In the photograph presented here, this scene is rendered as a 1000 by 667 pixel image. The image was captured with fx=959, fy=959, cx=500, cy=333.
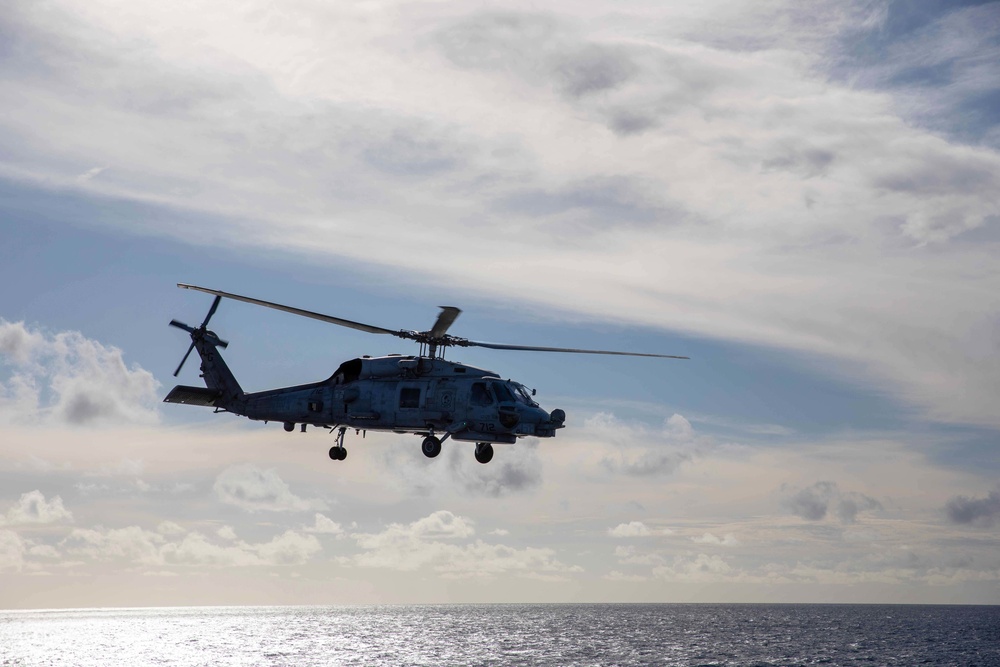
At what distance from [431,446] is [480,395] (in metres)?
3.48

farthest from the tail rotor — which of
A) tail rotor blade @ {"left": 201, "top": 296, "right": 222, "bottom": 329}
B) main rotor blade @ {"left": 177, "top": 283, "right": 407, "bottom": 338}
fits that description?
main rotor blade @ {"left": 177, "top": 283, "right": 407, "bottom": 338}

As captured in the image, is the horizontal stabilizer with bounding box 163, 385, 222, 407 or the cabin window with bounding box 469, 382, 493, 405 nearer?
the cabin window with bounding box 469, 382, 493, 405

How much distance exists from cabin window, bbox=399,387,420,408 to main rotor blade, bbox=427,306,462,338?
275 centimetres

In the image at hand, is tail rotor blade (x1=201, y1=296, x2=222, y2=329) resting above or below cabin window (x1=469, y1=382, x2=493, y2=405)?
above

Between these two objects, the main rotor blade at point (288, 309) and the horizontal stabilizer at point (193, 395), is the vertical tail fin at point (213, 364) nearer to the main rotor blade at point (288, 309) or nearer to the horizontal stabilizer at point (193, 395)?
the horizontal stabilizer at point (193, 395)

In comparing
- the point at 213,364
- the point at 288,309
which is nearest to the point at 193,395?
the point at 213,364

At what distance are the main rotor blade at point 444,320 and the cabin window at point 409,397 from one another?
9.03 ft

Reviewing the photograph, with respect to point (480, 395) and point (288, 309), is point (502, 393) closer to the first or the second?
point (480, 395)

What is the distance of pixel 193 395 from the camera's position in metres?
50.5

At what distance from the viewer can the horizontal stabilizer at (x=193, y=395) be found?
49.3 metres

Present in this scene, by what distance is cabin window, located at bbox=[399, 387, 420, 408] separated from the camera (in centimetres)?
4503

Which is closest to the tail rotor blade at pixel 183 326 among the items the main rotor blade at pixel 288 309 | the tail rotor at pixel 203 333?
the tail rotor at pixel 203 333

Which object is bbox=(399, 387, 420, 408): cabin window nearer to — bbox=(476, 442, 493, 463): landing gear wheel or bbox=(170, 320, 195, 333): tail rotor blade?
bbox=(476, 442, 493, 463): landing gear wheel

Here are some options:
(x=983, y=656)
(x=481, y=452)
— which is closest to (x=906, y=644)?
(x=983, y=656)
